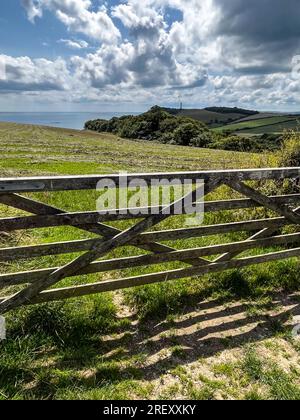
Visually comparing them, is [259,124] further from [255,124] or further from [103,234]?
[103,234]

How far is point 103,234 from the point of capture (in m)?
4.76

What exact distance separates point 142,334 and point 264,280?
114 inches

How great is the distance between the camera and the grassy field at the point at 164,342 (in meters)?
3.96

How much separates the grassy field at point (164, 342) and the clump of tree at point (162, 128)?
72.3 m

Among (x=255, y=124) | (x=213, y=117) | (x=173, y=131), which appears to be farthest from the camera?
(x=213, y=117)

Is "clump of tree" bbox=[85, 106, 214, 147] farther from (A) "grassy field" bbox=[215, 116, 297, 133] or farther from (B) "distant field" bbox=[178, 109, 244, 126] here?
(B) "distant field" bbox=[178, 109, 244, 126]

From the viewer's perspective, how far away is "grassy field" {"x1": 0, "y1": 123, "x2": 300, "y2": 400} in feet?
13.0

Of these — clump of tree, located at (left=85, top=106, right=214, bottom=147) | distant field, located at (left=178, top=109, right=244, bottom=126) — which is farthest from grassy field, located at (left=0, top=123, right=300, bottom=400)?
distant field, located at (left=178, top=109, right=244, bottom=126)

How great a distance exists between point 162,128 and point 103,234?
293 ft

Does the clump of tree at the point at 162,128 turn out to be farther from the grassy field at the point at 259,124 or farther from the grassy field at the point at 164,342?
the grassy field at the point at 164,342

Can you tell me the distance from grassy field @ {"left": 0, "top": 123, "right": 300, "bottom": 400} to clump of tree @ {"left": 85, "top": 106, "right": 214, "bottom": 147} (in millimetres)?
72275

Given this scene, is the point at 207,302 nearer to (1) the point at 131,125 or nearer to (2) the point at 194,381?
(2) the point at 194,381

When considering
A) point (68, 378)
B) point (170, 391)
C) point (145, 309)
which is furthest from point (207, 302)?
point (68, 378)

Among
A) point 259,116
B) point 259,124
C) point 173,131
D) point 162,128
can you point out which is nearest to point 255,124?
point 259,124
